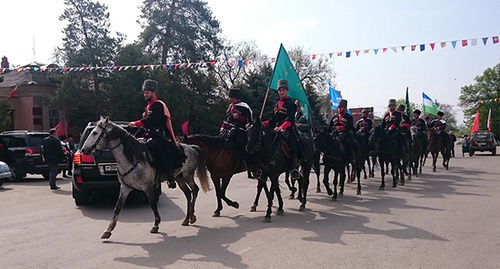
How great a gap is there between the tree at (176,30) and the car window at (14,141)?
24359 mm

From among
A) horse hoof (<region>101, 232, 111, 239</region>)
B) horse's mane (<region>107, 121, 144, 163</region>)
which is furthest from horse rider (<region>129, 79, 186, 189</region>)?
horse hoof (<region>101, 232, 111, 239</region>)

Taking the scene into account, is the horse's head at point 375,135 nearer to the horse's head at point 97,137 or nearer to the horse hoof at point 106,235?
the horse's head at point 97,137

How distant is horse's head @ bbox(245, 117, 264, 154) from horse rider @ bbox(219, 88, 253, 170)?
0.46 metres

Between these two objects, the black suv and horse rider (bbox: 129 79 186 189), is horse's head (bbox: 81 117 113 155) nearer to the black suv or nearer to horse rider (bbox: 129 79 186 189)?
horse rider (bbox: 129 79 186 189)

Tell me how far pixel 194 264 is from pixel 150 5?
132 feet

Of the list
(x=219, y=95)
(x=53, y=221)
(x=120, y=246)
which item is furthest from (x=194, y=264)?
(x=219, y=95)

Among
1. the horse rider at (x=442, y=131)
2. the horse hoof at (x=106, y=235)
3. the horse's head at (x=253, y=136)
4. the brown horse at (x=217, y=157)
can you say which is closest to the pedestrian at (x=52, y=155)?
the brown horse at (x=217, y=157)

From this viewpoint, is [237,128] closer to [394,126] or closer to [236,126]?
[236,126]

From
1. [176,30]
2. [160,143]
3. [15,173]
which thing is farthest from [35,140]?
[176,30]

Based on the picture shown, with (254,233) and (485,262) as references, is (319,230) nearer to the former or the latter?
(254,233)

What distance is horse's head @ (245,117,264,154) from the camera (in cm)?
909

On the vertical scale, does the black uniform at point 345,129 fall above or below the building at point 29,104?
below

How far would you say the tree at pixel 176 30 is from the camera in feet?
139

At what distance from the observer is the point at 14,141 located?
733 inches
